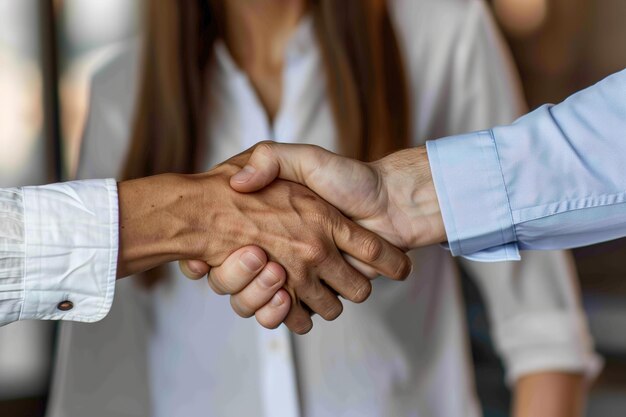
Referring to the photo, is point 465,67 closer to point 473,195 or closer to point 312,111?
point 312,111

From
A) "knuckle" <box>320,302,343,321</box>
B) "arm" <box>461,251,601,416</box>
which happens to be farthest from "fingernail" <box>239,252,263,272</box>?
"arm" <box>461,251,601,416</box>

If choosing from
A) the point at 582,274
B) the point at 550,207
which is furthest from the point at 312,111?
the point at 582,274

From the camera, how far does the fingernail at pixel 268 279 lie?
1.08 metres

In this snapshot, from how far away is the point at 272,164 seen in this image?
3.58 feet

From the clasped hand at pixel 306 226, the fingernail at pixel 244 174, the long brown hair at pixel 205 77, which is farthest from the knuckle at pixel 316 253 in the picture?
the long brown hair at pixel 205 77

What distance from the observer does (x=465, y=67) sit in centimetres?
133

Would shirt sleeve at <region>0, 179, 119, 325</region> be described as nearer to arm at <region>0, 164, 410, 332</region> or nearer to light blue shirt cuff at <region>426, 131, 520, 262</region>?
arm at <region>0, 164, 410, 332</region>

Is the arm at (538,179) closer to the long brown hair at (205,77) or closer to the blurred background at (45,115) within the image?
the long brown hair at (205,77)

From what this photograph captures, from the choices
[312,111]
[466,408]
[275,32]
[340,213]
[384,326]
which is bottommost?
[466,408]

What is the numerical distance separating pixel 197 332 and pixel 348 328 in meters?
0.20

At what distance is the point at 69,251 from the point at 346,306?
0.41 meters

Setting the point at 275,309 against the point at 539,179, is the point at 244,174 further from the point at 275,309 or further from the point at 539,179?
the point at 539,179

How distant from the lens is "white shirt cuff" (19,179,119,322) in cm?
94

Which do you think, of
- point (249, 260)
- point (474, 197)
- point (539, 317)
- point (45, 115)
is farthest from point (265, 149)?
point (45, 115)
